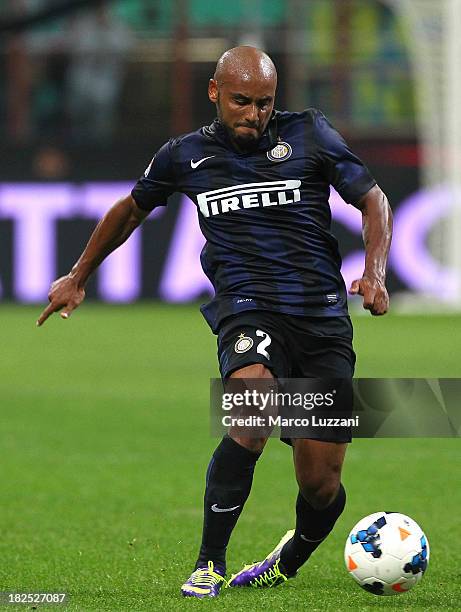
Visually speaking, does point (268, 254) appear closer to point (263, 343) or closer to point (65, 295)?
point (263, 343)

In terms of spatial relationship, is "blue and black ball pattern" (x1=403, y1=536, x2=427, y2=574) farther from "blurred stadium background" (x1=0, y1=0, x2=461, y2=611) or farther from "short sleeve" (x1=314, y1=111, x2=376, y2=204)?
"blurred stadium background" (x1=0, y1=0, x2=461, y2=611)

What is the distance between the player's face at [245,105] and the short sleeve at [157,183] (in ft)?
1.15

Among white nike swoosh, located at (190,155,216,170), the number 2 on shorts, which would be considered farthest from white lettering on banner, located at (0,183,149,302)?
the number 2 on shorts

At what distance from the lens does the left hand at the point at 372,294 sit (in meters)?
5.05

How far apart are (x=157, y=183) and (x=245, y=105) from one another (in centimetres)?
59

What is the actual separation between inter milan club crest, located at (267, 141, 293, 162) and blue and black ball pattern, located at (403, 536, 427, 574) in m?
1.52

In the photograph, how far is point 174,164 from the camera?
5.69 m

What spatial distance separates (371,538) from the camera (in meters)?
5.48

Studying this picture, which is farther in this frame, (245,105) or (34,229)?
(34,229)

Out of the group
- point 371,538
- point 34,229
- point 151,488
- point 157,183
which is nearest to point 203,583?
point 371,538

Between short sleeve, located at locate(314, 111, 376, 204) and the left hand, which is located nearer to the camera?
the left hand

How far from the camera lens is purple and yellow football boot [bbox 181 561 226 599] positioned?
537 centimetres

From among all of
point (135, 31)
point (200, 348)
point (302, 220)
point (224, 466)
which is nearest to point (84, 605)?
point (224, 466)

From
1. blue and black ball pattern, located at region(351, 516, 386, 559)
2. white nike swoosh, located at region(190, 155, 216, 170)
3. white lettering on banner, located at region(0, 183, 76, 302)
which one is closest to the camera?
blue and black ball pattern, located at region(351, 516, 386, 559)
